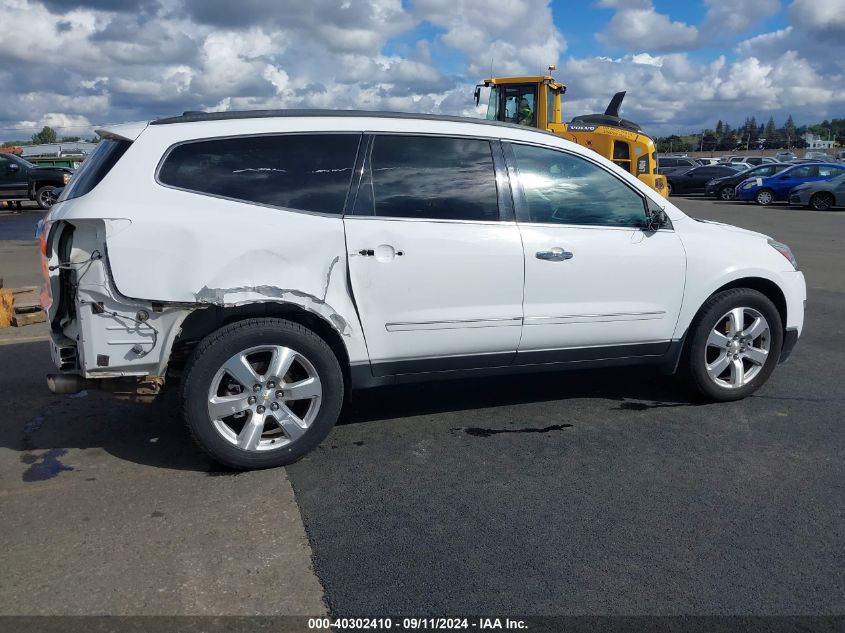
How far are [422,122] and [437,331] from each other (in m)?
1.24

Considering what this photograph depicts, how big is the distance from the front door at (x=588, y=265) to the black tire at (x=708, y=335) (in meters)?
0.22

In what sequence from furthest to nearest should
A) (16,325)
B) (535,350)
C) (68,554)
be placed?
(16,325)
(535,350)
(68,554)

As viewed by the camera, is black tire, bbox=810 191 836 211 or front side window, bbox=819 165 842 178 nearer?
black tire, bbox=810 191 836 211

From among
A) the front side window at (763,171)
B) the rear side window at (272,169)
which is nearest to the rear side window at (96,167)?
the rear side window at (272,169)

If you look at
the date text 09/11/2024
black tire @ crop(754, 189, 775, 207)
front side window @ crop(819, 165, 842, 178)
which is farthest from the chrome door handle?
black tire @ crop(754, 189, 775, 207)

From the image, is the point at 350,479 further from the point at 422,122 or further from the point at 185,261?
the point at 422,122

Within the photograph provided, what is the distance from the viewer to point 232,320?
4035 millimetres

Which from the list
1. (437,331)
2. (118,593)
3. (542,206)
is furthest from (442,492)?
(542,206)

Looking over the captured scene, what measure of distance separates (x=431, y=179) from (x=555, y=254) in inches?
33.9

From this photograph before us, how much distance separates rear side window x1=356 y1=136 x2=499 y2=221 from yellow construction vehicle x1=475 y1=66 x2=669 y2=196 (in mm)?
12536

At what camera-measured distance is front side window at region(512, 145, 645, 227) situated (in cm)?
448

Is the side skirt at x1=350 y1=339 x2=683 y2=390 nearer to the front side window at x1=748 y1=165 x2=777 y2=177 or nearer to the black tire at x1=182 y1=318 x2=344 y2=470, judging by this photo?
the black tire at x1=182 y1=318 x2=344 y2=470

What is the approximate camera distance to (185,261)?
12.3ft

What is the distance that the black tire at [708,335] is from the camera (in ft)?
16.0
